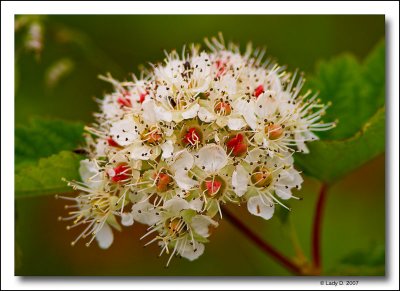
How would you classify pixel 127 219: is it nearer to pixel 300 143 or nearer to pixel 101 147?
pixel 101 147

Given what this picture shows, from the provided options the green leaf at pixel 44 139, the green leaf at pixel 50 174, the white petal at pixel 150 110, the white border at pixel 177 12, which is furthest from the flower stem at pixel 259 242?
the green leaf at pixel 44 139

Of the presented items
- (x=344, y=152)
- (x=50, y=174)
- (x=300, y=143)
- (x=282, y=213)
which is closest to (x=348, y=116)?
(x=344, y=152)

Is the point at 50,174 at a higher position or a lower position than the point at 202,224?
higher

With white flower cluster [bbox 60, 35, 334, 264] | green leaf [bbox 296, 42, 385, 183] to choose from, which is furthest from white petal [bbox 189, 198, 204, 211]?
green leaf [bbox 296, 42, 385, 183]

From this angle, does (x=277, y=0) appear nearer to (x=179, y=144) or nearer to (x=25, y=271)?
(x=179, y=144)

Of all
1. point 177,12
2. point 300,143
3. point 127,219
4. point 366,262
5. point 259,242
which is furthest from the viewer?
point 177,12

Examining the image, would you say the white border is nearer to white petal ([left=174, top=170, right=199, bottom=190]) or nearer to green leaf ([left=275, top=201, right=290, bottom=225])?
green leaf ([left=275, top=201, right=290, bottom=225])

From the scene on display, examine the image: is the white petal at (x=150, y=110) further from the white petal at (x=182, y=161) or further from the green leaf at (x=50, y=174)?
the green leaf at (x=50, y=174)
